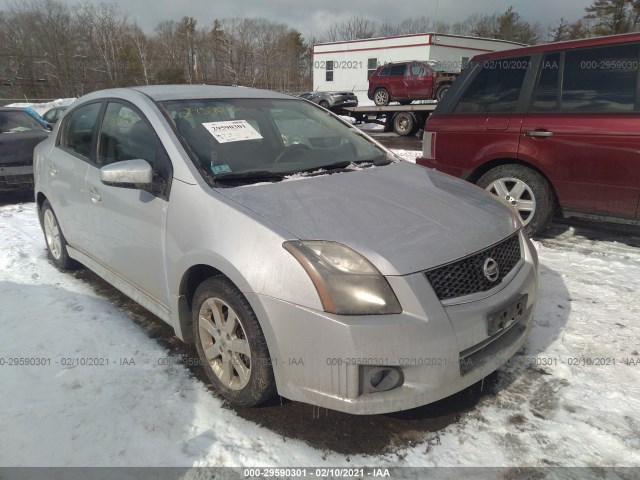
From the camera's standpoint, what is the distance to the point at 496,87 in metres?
4.56

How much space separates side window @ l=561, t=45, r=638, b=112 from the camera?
3.79 m

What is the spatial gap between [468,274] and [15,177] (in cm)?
739

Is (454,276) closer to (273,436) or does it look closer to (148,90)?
(273,436)

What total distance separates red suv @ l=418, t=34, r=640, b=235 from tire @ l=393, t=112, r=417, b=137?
396 inches

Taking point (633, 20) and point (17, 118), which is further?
point (633, 20)

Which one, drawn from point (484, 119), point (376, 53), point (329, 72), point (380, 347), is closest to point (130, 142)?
point (380, 347)

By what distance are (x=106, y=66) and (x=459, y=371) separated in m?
48.4

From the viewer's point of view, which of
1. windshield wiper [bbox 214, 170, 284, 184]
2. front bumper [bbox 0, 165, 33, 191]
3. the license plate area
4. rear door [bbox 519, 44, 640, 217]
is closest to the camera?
the license plate area

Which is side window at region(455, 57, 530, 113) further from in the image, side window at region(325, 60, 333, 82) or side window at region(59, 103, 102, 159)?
side window at region(325, 60, 333, 82)

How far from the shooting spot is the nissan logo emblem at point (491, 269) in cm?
212

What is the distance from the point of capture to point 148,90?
3.13 meters

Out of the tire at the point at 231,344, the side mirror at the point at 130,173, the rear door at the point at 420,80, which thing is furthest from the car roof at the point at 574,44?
the rear door at the point at 420,80

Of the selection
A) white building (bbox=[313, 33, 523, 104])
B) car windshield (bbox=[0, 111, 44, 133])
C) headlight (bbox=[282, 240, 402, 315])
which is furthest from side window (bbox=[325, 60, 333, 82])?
headlight (bbox=[282, 240, 402, 315])

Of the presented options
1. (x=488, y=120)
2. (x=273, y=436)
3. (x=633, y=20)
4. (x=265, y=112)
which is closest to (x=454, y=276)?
(x=273, y=436)
